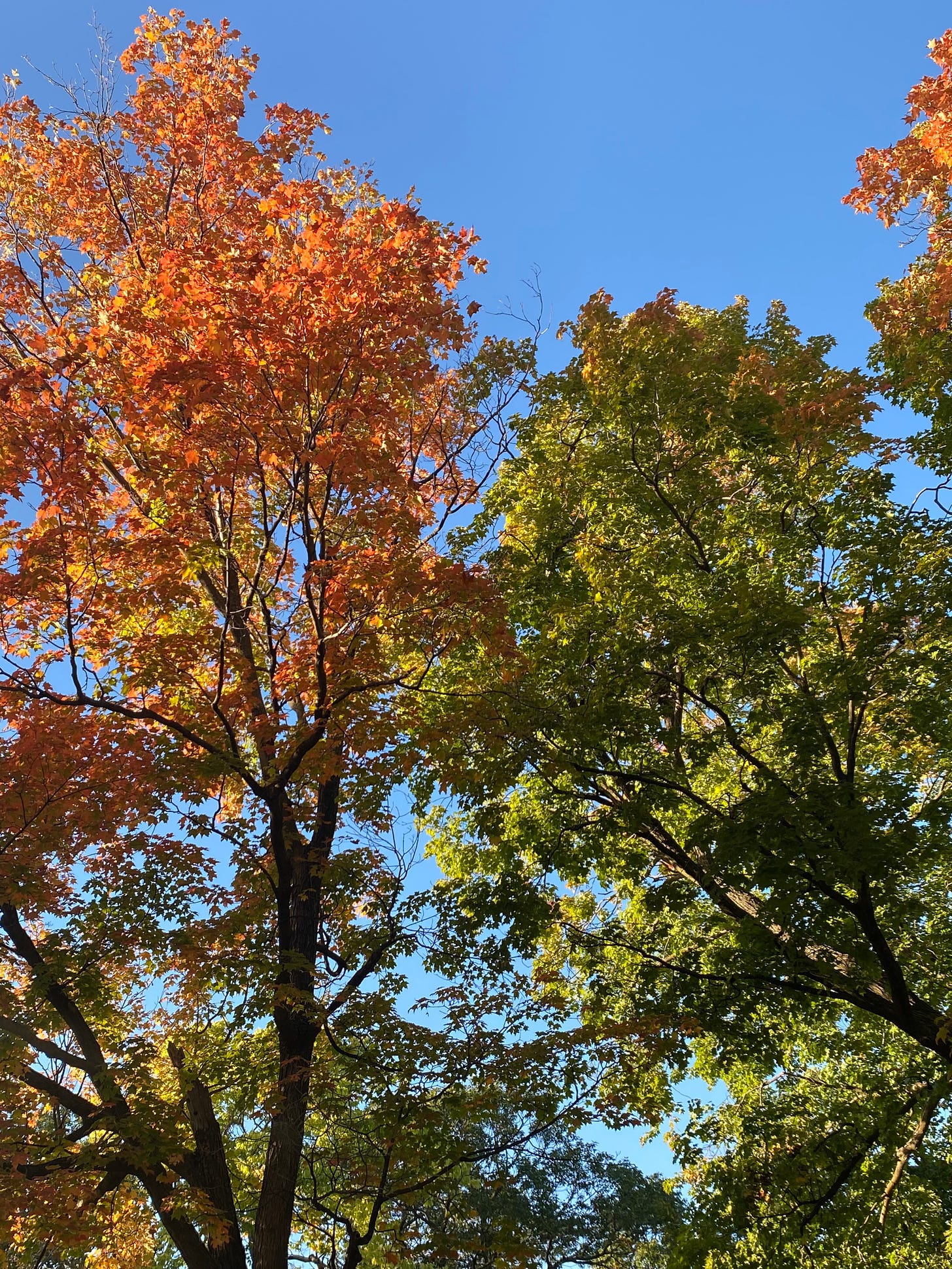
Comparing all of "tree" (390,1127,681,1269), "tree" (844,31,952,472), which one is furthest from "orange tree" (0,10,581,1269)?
"tree" (390,1127,681,1269)

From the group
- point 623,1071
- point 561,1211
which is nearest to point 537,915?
point 623,1071

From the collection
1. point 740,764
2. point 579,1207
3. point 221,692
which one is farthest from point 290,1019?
point 579,1207

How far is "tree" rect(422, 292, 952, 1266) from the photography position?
25.7 feet

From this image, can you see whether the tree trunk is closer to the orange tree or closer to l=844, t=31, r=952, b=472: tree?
the orange tree

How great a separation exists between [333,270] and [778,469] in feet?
17.4

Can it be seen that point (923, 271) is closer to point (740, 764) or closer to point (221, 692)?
point (740, 764)

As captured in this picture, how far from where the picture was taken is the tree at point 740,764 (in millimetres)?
7840

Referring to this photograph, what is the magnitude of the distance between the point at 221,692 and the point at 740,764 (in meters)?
6.56

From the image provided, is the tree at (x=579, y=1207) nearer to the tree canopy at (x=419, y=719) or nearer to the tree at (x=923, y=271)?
the tree canopy at (x=419, y=719)

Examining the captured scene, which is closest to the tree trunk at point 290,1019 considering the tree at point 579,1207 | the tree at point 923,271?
the tree at point 923,271

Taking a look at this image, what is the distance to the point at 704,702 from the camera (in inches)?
348

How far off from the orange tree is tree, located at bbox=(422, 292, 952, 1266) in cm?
144

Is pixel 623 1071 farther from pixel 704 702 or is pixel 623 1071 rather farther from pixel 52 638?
pixel 52 638

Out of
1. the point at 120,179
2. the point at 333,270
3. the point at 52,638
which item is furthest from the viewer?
the point at 120,179
